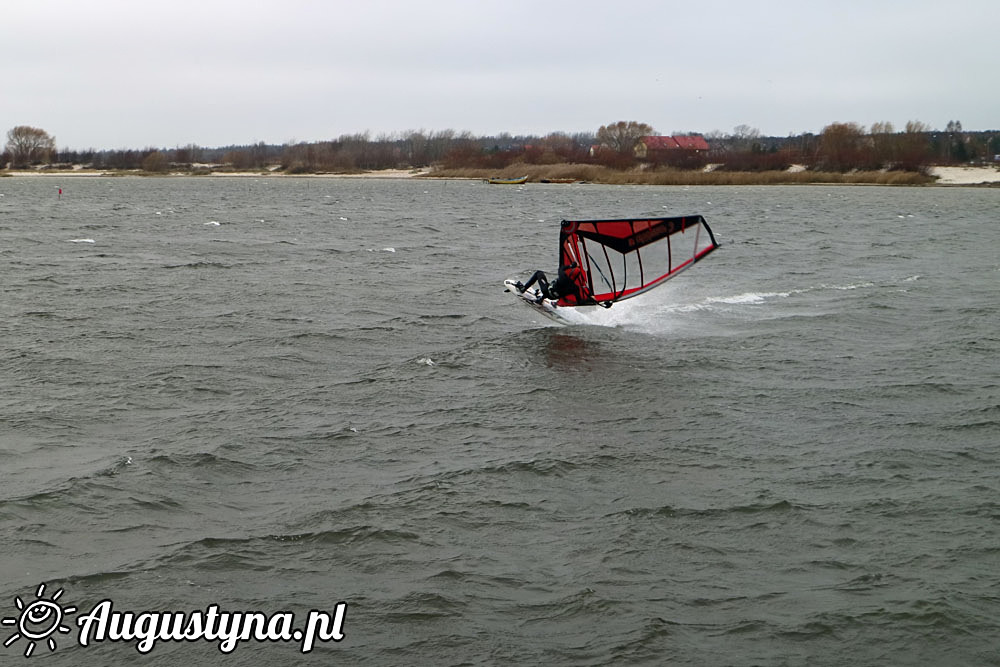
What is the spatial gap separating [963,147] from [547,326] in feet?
472

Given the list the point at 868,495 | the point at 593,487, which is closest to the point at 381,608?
the point at 593,487

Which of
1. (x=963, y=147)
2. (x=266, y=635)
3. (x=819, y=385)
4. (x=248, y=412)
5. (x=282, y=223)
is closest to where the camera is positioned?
(x=266, y=635)

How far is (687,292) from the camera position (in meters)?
24.7

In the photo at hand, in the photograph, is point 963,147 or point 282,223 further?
point 963,147

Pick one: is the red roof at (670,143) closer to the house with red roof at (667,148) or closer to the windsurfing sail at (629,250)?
the house with red roof at (667,148)

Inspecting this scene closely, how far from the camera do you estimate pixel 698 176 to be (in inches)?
4926

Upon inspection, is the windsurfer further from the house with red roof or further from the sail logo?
the house with red roof

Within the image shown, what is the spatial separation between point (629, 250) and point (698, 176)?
355ft

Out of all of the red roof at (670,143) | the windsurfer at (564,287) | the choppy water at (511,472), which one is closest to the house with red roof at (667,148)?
the red roof at (670,143)

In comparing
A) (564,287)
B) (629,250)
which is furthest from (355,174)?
(564,287)

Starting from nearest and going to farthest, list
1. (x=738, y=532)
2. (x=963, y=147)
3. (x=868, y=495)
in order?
1. (x=738, y=532)
2. (x=868, y=495)
3. (x=963, y=147)

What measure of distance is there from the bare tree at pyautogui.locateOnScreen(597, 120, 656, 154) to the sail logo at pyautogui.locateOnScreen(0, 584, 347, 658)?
16776cm

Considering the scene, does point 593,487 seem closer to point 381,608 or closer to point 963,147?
point 381,608

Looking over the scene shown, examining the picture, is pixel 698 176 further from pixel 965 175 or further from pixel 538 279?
pixel 538 279
